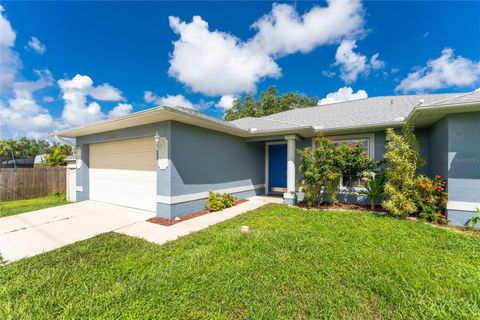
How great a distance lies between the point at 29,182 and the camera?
9625 millimetres

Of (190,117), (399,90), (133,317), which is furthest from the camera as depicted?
(399,90)

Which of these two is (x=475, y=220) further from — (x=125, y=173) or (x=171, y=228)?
(x=125, y=173)

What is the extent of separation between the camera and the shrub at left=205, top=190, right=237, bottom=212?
649 centimetres

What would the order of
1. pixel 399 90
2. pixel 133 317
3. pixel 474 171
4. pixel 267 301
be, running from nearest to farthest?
pixel 133 317 < pixel 267 301 < pixel 474 171 < pixel 399 90

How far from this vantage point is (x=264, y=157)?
385 inches

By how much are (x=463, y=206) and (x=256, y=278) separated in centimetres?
562

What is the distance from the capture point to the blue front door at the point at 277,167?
9.37 meters

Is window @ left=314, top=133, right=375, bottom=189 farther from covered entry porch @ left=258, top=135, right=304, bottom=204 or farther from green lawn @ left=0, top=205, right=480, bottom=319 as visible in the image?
green lawn @ left=0, top=205, right=480, bottom=319

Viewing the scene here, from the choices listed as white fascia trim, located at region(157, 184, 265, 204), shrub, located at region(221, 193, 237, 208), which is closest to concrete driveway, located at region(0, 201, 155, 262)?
white fascia trim, located at region(157, 184, 265, 204)

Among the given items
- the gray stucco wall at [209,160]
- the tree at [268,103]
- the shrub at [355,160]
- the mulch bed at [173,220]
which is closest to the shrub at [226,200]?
the gray stucco wall at [209,160]

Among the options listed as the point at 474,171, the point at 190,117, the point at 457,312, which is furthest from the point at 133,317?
the point at 474,171

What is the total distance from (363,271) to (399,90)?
16819 mm

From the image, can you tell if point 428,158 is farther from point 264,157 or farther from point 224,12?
point 224,12

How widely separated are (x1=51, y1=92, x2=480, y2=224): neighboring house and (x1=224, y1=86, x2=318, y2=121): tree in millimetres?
17253
